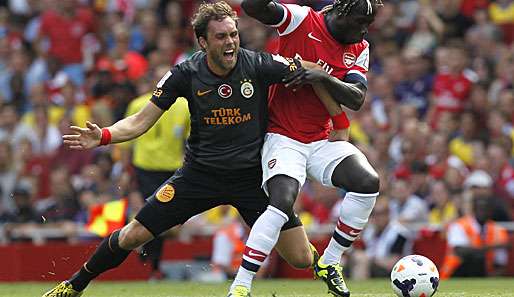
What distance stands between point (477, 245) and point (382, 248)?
1130 mm

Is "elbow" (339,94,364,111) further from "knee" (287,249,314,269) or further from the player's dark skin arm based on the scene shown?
"knee" (287,249,314,269)

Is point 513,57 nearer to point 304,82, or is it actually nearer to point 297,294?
point 297,294

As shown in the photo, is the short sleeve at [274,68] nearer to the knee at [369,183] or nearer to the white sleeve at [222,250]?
the knee at [369,183]

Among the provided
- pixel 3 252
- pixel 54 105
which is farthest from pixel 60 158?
pixel 3 252

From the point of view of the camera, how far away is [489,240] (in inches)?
587

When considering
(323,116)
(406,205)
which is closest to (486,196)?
(406,205)

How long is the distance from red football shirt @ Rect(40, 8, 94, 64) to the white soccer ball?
35.7 feet

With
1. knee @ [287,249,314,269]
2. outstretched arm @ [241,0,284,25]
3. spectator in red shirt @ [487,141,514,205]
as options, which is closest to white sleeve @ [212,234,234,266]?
spectator in red shirt @ [487,141,514,205]

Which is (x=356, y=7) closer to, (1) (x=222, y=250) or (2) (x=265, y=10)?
(2) (x=265, y=10)

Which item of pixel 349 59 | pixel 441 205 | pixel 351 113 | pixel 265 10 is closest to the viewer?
pixel 265 10

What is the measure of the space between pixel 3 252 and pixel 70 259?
834mm

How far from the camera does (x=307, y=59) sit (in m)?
9.92

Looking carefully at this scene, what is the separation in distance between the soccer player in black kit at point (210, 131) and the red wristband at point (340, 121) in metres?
0.55

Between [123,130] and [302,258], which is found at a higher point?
[123,130]
